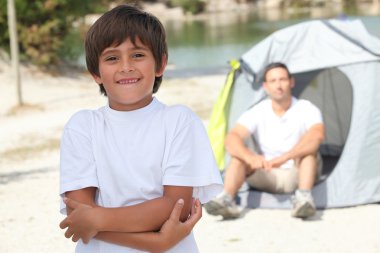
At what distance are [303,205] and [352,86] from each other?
1346mm

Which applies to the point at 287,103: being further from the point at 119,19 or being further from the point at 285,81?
the point at 119,19

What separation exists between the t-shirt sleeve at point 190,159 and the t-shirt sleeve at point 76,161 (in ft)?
0.65

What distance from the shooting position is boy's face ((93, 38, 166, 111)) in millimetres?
1687

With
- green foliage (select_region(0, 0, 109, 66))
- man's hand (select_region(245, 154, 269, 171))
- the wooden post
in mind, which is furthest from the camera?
green foliage (select_region(0, 0, 109, 66))

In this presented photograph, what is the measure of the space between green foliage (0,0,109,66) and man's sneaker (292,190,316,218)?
8.15 metres

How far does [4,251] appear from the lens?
3965 millimetres

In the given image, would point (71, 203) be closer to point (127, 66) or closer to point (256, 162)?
point (127, 66)

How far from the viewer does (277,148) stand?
4684mm

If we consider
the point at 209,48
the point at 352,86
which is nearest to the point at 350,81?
the point at 352,86

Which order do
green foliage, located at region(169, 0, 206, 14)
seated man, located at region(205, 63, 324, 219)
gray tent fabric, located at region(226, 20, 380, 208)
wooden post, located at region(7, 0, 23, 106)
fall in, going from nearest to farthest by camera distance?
1. seated man, located at region(205, 63, 324, 219)
2. gray tent fabric, located at region(226, 20, 380, 208)
3. wooden post, located at region(7, 0, 23, 106)
4. green foliage, located at region(169, 0, 206, 14)

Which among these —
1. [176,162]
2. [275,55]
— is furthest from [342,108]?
[176,162]

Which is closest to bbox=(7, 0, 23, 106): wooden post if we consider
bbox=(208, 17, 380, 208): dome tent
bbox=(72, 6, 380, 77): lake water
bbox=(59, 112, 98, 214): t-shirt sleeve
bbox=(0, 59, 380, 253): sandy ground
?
bbox=(0, 59, 380, 253): sandy ground

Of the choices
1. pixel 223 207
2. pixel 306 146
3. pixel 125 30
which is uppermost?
pixel 125 30

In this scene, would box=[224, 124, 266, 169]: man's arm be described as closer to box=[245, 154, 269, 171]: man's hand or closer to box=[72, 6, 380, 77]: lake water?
box=[245, 154, 269, 171]: man's hand
